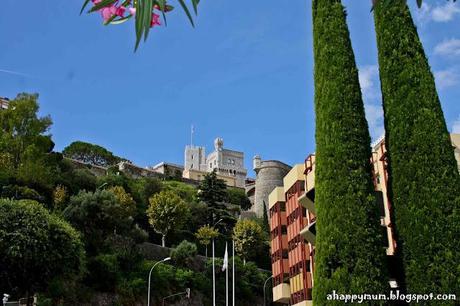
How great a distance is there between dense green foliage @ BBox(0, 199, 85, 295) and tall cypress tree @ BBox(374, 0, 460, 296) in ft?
68.5

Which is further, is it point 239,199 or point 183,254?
point 239,199

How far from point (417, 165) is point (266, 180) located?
245ft

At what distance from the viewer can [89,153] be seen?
100 meters

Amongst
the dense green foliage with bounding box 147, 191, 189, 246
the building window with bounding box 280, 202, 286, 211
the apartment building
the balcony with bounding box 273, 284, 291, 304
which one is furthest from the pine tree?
the balcony with bounding box 273, 284, 291, 304

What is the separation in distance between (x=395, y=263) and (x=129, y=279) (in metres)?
31.9

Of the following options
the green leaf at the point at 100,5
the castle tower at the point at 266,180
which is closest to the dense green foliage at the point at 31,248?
the green leaf at the point at 100,5

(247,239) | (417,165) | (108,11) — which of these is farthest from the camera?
(247,239)

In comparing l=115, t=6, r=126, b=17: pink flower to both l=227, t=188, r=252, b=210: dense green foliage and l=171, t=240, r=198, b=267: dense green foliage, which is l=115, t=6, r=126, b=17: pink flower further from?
l=227, t=188, r=252, b=210: dense green foliage

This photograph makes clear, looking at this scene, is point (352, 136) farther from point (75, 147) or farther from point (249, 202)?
point (75, 147)

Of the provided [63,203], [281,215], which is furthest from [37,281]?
[63,203]

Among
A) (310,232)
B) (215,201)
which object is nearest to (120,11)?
(310,232)

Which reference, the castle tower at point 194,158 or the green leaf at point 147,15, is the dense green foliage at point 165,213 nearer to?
the green leaf at point 147,15

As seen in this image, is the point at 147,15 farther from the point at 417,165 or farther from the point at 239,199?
the point at 239,199

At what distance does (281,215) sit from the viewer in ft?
125
